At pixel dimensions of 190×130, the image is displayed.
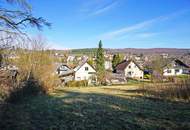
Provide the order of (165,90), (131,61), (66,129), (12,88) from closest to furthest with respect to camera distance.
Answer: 1. (66,129)
2. (12,88)
3. (165,90)
4. (131,61)

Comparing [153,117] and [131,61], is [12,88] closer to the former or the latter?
[153,117]

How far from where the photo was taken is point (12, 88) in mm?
15234

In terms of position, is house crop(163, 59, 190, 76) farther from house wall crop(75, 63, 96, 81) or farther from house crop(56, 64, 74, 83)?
house crop(56, 64, 74, 83)

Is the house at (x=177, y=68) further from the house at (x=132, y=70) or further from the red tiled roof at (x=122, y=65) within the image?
the red tiled roof at (x=122, y=65)

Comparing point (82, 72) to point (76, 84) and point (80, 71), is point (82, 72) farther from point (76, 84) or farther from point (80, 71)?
point (76, 84)

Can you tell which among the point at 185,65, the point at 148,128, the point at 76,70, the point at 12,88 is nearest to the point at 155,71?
the point at 76,70

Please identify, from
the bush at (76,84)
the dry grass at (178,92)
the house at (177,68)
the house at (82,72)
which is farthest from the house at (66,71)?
the dry grass at (178,92)

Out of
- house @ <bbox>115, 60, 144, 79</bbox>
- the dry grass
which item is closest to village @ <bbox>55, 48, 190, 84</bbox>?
house @ <bbox>115, 60, 144, 79</bbox>

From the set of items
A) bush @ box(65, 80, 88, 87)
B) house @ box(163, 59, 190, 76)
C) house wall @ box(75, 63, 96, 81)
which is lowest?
bush @ box(65, 80, 88, 87)

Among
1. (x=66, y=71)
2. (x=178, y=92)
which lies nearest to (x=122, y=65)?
(x=66, y=71)

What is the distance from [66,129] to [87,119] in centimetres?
190

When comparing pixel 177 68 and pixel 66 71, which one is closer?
pixel 66 71

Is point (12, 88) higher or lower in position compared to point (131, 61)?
lower

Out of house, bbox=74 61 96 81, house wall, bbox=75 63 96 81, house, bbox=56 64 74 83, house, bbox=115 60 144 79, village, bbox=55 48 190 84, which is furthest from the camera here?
house, bbox=115 60 144 79
